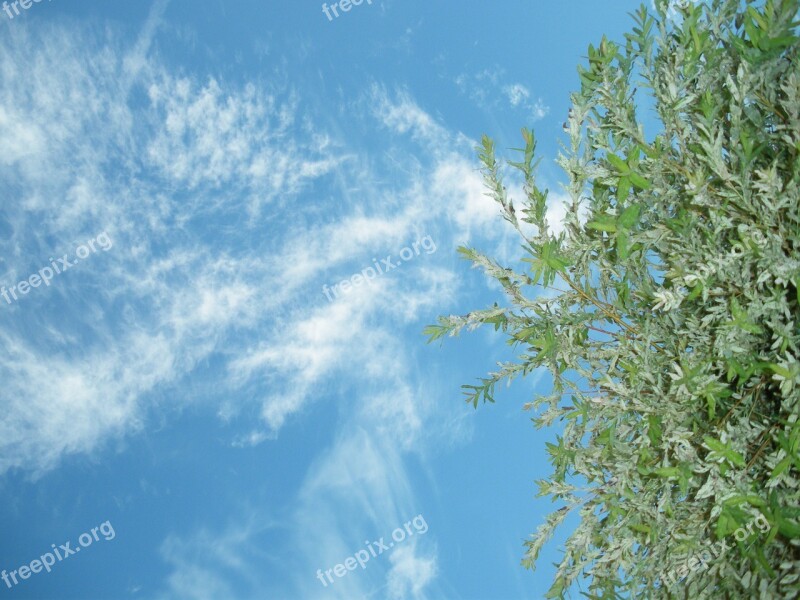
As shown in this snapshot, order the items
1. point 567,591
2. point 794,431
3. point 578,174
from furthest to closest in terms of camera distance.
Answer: point 567,591 → point 578,174 → point 794,431

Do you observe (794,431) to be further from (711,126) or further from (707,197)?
(711,126)

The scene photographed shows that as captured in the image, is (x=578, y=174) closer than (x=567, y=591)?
Yes

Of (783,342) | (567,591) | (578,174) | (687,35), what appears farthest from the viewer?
(567,591)

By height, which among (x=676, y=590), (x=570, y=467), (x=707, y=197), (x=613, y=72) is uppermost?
(x=613, y=72)

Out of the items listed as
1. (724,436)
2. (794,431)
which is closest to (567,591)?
(724,436)

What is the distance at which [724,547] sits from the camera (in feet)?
11.3

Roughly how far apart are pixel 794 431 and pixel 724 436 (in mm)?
398

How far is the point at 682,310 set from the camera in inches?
153

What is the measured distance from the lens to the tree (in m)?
3.32

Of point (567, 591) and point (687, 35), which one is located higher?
point (687, 35)

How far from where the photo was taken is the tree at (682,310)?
3.32 meters
